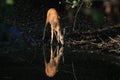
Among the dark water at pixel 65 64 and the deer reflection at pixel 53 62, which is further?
the deer reflection at pixel 53 62

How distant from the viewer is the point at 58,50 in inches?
587

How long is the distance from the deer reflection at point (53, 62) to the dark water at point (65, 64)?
3.4 inches

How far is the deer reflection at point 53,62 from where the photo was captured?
11.1 meters

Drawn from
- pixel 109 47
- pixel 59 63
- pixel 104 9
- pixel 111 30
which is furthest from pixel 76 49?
pixel 104 9

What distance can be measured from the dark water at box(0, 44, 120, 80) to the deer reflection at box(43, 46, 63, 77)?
0.09 metres

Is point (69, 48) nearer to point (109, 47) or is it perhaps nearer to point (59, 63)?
point (109, 47)

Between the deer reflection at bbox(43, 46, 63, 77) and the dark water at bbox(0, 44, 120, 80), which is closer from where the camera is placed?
the dark water at bbox(0, 44, 120, 80)

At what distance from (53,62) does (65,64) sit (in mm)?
582

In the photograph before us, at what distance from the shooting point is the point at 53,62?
12.6m

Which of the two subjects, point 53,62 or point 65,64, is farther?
point 53,62

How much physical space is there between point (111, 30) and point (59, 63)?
7.21m

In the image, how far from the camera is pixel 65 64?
40.1 ft

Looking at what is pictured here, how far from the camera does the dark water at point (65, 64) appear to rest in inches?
419

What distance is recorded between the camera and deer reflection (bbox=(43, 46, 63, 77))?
36.4 feet
